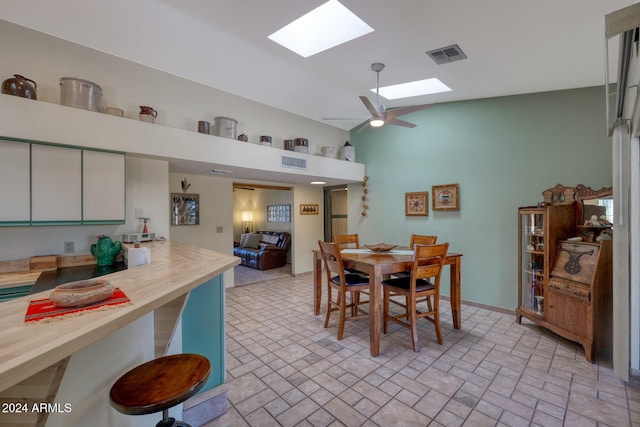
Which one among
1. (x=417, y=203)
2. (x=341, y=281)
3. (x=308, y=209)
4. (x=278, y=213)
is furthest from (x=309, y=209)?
(x=341, y=281)

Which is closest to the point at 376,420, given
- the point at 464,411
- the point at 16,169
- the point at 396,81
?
the point at 464,411

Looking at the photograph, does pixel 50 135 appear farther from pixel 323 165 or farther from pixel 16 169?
pixel 323 165

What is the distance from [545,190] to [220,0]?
13.6 feet

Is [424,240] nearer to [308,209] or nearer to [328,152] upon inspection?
[328,152]

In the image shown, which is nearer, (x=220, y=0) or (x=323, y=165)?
(x=220, y=0)

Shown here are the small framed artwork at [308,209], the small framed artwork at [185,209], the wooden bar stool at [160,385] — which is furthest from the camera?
the small framed artwork at [308,209]

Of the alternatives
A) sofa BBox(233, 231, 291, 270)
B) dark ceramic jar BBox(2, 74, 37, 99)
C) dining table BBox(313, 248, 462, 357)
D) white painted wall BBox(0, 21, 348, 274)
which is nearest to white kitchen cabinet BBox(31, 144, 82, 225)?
white painted wall BBox(0, 21, 348, 274)

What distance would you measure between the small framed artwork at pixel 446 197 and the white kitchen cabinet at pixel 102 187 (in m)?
4.20

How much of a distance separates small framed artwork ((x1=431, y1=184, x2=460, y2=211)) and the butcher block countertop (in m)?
3.86

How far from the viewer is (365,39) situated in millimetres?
2619

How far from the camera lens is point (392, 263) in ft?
8.81

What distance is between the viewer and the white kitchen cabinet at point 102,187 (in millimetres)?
2488

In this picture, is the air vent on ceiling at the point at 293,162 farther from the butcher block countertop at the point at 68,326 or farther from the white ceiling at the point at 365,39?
the butcher block countertop at the point at 68,326

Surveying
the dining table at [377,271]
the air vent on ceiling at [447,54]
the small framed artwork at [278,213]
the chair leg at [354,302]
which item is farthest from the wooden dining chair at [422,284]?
the small framed artwork at [278,213]
